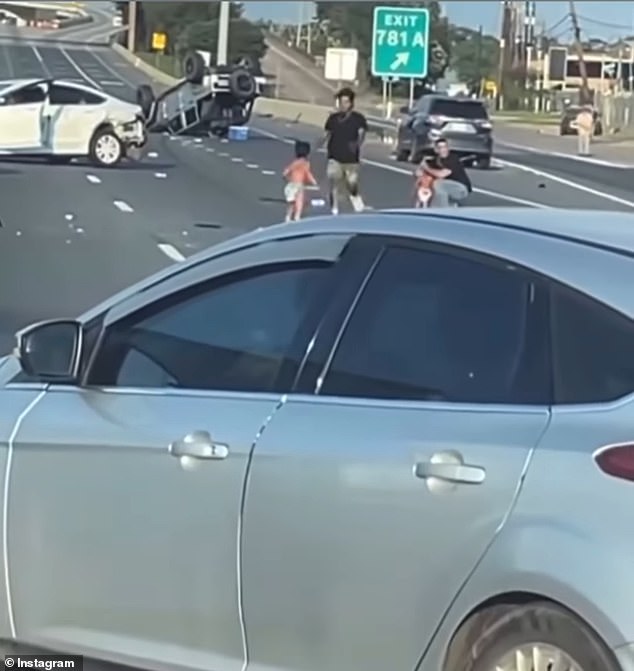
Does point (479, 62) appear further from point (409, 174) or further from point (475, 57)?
point (409, 174)

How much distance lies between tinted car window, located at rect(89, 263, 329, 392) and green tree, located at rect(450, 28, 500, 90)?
7961 cm

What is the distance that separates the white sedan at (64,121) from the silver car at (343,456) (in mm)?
32921

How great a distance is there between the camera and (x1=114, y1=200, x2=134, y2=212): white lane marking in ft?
93.2

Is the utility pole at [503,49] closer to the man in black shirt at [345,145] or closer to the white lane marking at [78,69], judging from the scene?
the white lane marking at [78,69]

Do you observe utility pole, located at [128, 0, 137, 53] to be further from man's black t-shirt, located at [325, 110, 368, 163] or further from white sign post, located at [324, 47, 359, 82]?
man's black t-shirt, located at [325, 110, 368, 163]

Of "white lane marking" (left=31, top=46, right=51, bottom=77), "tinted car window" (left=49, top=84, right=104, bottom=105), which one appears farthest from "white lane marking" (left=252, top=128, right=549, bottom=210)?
"white lane marking" (left=31, top=46, right=51, bottom=77)

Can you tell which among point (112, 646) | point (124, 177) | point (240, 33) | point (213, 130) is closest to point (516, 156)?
point (213, 130)

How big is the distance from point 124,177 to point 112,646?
105 ft

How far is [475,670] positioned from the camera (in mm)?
4332

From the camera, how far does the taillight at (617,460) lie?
4066mm

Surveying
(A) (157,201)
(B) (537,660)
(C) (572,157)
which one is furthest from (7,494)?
(C) (572,157)

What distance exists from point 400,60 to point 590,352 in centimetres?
3554

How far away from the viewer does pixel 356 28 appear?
6806cm

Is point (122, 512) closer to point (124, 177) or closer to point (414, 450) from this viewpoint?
point (414, 450)
